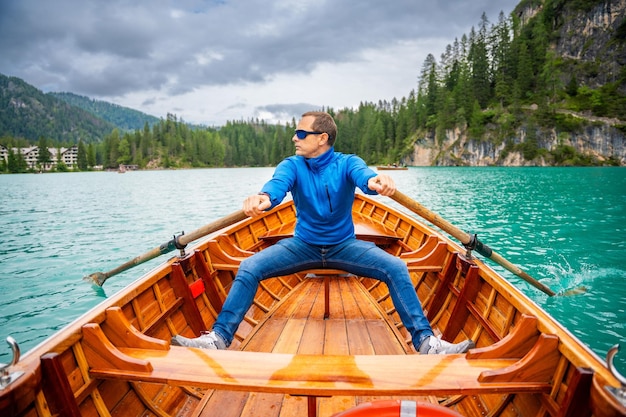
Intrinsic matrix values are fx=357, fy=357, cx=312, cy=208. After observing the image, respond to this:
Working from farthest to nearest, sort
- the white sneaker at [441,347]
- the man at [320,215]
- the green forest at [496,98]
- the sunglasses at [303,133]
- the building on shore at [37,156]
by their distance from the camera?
the building on shore at [37,156] < the green forest at [496,98] < the sunglasses at [303,133] < the man at [320,215] < the white sneaker at [441,347]

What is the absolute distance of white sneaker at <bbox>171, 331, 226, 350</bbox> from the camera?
2574 millimetres

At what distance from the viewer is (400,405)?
63.4 inches

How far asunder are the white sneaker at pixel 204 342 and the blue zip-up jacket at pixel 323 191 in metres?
1.22

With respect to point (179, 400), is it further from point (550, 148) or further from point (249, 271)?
point (550, 148)

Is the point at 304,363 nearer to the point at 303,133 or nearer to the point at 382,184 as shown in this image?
the point at 382,184

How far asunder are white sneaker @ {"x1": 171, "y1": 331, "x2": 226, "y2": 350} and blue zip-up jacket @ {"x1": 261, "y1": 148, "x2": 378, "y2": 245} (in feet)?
4.01

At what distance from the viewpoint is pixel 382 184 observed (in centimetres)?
289

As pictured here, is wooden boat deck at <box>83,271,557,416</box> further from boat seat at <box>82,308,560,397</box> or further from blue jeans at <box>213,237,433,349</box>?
blue jeans at <box>213,237,433,349</box>

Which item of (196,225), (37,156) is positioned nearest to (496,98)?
(196,225)

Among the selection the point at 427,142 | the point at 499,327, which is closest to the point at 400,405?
the point at 499,327

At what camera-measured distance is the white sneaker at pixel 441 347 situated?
8.13 feet

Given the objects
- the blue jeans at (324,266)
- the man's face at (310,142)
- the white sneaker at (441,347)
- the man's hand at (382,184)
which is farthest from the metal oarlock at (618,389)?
the man's face at (310,142)

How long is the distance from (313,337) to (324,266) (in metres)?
0.93

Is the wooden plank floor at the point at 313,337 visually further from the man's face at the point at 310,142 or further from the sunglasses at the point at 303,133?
the sunglasses at the point at 303,133
